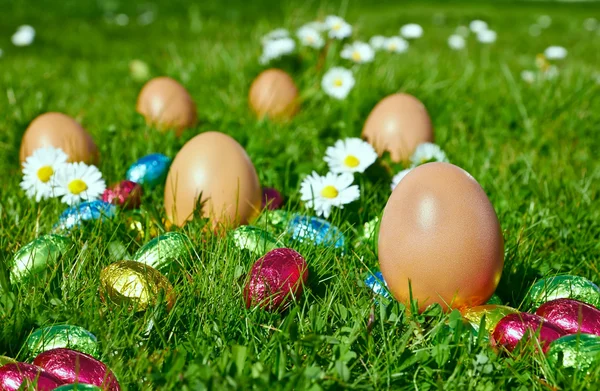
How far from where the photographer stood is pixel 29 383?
1.35 m

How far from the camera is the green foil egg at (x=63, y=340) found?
1.52m

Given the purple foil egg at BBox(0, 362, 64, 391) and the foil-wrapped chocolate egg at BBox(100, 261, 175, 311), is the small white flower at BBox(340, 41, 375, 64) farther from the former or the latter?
the purple foil egg at BBox(0, 362, 64, 391)

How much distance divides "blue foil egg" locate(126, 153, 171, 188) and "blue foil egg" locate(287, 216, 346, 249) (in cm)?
59

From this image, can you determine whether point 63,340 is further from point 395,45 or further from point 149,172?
point 395,45

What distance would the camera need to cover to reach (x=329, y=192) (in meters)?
2.27

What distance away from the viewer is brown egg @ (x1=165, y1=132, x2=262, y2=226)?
211 cm

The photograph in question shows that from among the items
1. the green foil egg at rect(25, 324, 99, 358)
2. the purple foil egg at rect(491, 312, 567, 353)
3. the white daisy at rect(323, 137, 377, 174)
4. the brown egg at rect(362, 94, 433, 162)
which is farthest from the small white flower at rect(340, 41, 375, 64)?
the green foil egg at rect(25, 324, 99, 358)

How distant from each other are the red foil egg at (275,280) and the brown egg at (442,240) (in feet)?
0.74

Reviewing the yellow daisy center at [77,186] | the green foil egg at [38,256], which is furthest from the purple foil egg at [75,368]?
the yellow daisy center at [77,186]

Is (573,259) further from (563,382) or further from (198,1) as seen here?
(198,1)

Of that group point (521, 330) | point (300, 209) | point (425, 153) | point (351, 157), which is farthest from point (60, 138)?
point (521, 330)

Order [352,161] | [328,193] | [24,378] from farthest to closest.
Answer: [352,161], [328,193], [24,378]

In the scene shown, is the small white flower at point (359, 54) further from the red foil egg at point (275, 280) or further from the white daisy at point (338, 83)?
the red foil egg at point (275, 280)

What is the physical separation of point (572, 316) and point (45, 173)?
174 centimetres
